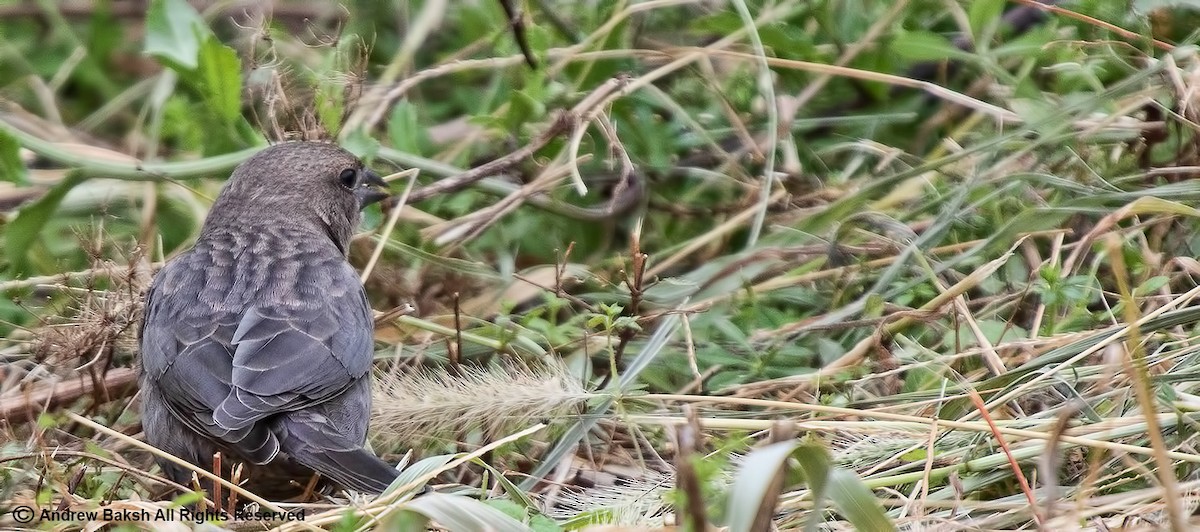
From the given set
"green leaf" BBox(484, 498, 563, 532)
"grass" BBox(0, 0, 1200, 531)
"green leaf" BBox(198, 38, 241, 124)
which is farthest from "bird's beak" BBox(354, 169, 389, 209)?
"green leaf" BBox(484, 498, 563, 532)

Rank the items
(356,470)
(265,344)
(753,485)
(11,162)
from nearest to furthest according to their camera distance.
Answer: (753,485) < (356,470) < (265,344) < (11,162)

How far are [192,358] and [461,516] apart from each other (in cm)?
128

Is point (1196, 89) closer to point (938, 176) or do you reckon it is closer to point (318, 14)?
point (938, 176)

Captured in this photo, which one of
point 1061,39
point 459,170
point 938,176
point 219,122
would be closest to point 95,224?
point 219,122

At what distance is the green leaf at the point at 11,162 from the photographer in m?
4.46

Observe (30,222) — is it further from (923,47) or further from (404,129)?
(923,47)

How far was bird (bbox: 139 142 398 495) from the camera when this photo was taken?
3.59 meters

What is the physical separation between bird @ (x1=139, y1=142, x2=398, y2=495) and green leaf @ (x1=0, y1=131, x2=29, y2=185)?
63 centimetres

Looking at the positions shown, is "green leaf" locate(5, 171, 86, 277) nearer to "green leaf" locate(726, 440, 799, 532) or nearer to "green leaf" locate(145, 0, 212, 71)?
"green leaf" locate(145, 0, 212, 71)

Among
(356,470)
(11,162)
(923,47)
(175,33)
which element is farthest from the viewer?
(923,47)

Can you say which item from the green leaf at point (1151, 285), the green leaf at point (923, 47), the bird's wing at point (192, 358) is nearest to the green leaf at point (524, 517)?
the bird's wing at point (192, 358)

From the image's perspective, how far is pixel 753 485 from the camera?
250cm

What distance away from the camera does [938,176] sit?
4.85 m

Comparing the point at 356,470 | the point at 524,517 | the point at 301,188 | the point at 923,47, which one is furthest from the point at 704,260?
the point at 524,517
